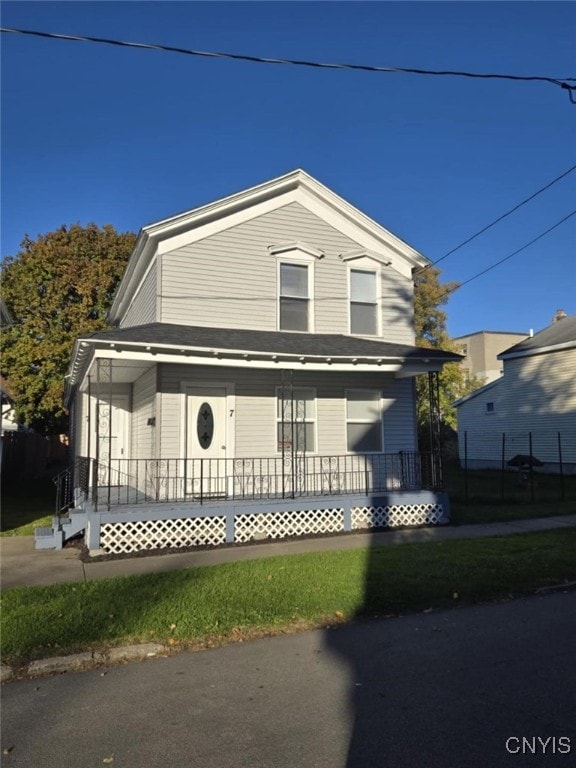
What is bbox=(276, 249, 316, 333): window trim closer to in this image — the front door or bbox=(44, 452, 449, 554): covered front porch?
the front door

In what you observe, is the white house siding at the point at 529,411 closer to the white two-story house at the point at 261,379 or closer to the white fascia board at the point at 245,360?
the white two-story house at the point at 261,379

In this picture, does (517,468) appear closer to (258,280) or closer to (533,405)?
(533,405)

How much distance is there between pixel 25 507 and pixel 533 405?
1924 cm

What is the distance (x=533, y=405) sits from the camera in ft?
82.4

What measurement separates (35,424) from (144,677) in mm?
23516

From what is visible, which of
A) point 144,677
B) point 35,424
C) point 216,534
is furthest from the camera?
point 35,424

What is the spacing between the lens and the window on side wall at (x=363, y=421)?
1359 centimetres

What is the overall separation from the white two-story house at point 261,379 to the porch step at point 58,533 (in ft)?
0.37

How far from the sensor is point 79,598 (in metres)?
6.94

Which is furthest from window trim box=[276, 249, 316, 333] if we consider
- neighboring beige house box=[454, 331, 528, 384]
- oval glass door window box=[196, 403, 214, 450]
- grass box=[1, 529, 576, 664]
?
neighboring beige house box=[454, 331, 528, 384]

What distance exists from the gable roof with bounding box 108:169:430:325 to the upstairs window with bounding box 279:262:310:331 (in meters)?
1.41

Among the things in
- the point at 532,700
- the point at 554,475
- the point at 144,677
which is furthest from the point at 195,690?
the point at 554,475

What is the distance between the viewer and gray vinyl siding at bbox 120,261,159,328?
42.0 feet

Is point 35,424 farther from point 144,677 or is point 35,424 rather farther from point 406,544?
point 144,677
